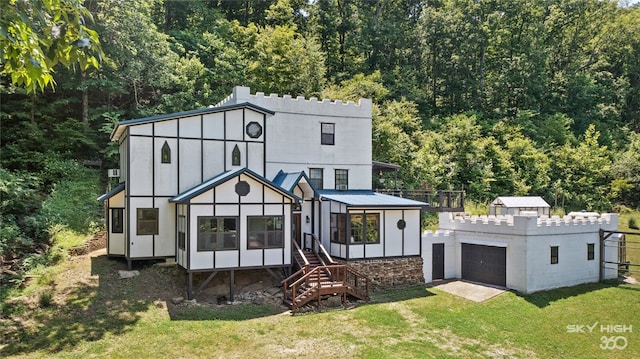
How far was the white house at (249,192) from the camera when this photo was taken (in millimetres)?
16125

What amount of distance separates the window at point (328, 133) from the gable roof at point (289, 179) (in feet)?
9.06

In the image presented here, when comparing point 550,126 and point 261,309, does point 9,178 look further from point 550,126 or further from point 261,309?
point 550,126

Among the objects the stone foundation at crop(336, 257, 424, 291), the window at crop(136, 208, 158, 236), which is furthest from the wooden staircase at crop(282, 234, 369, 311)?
the window at crop(136, 208, 158, 236)

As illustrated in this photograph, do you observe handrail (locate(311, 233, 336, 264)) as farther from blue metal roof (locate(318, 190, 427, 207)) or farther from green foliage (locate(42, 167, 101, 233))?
green foliage (locate(42, 167, 101, 233))

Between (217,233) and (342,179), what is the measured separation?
769 centimetres

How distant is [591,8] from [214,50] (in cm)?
4315

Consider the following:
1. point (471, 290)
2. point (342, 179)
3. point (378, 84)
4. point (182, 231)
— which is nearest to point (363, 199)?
point (342, 179)

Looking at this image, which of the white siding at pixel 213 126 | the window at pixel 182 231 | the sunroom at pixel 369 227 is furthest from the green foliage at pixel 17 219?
the sunroom at pixel 369 227

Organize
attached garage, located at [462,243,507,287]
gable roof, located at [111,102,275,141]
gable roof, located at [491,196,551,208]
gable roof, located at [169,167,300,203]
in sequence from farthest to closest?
gable roof, located at [491,196,551,208], attached garage, located at [462,243,507,287], gable roof, located at [111,102,275,141], gable roof, located at [169,167,300,203]

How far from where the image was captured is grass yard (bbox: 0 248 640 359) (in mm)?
12016

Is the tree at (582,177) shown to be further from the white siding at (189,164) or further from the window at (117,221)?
the window at (117,221)

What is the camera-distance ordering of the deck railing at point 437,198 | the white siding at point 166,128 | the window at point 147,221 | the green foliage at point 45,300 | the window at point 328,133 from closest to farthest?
the green foliage at point 45,300
the window at point 147,221
the white siding at point 166,128
the window at point 328,133
the deck railing at point 437,198

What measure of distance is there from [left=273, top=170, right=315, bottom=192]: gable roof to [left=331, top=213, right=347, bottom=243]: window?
1628 mm

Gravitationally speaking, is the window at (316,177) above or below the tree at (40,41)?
below
